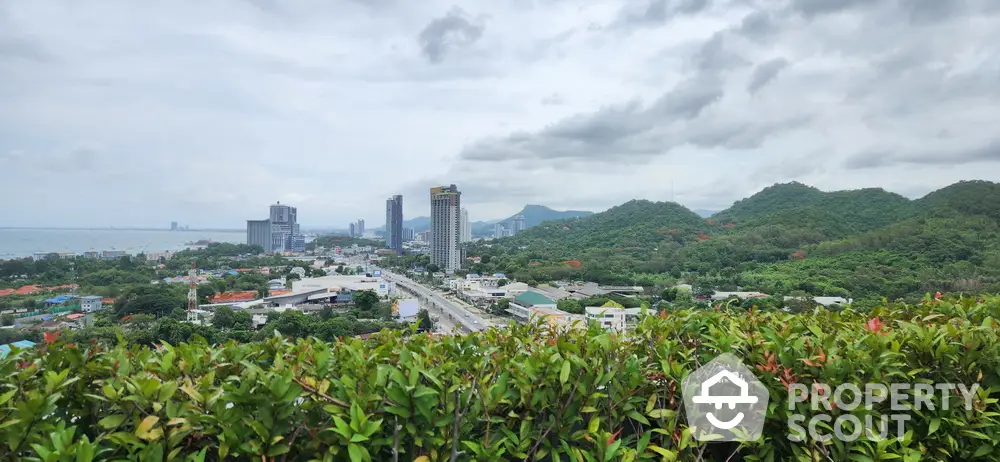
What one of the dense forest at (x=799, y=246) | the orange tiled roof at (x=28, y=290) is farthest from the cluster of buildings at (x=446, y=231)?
the orange tiled roof at (x=28, y=290)

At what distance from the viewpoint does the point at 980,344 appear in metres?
1.41

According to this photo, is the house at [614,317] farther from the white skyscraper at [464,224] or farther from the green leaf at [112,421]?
the white skyscraper at [464,224]

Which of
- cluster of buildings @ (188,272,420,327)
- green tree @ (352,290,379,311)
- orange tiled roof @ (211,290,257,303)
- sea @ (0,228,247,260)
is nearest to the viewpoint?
cluster of buildings @ (188,272,420,327)

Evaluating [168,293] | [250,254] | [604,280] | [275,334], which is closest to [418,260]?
[250,254]

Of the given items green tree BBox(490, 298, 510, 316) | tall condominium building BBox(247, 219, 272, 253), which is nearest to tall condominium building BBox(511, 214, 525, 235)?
tall condominium building BBox(247, 219, 272, 253)

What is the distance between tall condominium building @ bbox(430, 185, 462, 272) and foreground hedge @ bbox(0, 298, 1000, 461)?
4510cm

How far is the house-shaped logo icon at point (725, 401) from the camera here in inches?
50.9

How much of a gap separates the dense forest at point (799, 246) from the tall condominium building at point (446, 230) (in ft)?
9.99

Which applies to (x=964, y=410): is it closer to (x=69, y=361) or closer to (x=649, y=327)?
(x=649, y=327)

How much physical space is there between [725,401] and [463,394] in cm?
74

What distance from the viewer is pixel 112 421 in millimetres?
1007

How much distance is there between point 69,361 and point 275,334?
0.47m

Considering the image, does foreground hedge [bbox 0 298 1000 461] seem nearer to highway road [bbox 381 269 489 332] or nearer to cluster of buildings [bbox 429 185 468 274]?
highway road [bbox 381 269 489 332]

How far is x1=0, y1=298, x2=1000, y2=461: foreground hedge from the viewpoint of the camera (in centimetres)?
103
